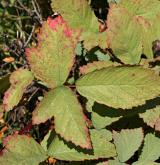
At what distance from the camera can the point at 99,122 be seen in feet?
4.12

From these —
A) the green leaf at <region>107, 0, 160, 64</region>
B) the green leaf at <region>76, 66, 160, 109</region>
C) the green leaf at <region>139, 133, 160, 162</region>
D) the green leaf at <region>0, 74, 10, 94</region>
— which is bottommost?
Result: the green leaf at <region>139, 133, 160, 162</region>

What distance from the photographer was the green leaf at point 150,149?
1188mm

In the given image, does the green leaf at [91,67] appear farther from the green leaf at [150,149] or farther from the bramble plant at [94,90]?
the green leaf at [150,149]

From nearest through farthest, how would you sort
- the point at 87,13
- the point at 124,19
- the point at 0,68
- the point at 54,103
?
1. the point at 54,103
2. the point at 124,19
3. the point at 87,13
4. the point at 0,68

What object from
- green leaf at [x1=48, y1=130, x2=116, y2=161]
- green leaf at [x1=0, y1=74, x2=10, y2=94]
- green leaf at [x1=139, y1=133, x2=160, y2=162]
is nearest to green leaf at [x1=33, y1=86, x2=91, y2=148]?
green leaf at [x1=48, y1=130, x2=116, y2=161]

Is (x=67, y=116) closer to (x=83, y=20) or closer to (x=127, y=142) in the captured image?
(x=127, y=142)

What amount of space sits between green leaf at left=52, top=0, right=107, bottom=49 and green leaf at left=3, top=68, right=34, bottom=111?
232 mm

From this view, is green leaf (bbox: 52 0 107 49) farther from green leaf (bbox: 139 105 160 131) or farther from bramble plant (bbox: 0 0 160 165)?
green leaf (bbox: 139 105 160 131)

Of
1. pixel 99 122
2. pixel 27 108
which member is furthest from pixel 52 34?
pixel 27 108

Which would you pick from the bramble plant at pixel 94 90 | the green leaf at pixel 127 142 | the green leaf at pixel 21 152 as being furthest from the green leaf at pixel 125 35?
the green leaf at pixel 21 152

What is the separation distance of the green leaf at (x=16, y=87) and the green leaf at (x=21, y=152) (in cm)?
11

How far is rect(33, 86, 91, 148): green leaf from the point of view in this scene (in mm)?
1065

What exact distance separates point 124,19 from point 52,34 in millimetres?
244

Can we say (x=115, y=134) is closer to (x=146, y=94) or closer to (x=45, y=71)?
(x=146, y=94)
